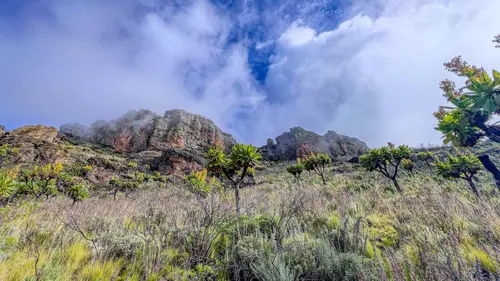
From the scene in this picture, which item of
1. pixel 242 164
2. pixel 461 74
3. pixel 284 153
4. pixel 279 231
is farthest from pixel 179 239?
pixel 284 153

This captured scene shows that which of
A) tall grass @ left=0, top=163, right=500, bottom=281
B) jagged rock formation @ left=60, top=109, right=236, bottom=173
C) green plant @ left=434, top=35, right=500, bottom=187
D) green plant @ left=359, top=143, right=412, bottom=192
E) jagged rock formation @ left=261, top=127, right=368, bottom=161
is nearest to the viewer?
tall grass @ left=0, top=163, right=500, bottom=281

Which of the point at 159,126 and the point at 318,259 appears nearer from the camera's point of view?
the point at 318,259

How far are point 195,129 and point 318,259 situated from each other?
229ft

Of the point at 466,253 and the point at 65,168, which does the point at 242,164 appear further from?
the point at 65,168

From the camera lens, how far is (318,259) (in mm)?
2617

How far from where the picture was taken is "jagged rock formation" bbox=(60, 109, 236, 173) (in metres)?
62.6

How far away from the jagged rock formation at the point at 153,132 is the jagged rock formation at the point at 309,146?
16.6 m

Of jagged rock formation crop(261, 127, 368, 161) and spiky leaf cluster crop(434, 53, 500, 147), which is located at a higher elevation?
jagged rock formation crop(261, 127, 368, 161)

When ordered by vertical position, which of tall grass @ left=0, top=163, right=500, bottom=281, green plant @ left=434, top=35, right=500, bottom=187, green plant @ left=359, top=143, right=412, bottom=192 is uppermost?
green plant @ left=359, top=143, right=412, bottom=192

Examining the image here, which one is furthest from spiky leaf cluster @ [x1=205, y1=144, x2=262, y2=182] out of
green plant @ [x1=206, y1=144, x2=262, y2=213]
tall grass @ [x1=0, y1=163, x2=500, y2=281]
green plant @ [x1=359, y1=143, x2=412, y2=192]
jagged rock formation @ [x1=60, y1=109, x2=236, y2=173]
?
jagged rock formation @ [x1=60, y1=109, x2=236, y2=173]

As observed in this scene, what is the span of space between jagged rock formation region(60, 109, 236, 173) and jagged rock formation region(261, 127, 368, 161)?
1664cm

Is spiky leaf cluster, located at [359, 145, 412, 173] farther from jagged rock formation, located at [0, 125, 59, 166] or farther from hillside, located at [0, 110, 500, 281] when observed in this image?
jagged rock formation, located at [0, 125, 59, 166]

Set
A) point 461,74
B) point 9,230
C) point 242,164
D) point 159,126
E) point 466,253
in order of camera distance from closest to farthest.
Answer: point 466,253 < point 9,230 < point 242,164 < point 461,74 < point 159,126

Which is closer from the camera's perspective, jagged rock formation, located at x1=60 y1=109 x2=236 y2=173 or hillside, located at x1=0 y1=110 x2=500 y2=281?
hillside, located at x1=0 y1=110 x2=500 y2=281
